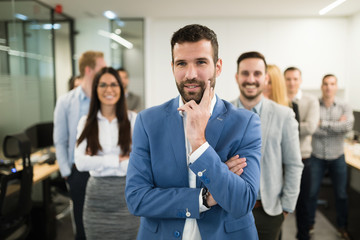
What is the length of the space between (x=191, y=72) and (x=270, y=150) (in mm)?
962

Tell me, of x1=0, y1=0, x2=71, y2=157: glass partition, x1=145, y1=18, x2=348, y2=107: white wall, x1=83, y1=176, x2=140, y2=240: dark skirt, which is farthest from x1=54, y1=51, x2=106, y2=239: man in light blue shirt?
x1=145, y1=18, x2=348, y2=107: white wall

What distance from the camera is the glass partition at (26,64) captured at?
3426 mm

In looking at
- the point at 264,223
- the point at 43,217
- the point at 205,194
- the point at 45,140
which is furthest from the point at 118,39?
the point at 205,194

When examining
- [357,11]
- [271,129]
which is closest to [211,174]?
[271,129]

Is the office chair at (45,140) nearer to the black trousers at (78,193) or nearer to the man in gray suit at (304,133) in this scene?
the black trousers at (78,193)

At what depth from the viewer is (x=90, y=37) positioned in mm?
5777

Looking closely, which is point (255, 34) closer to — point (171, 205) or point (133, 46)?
point (133, 46)

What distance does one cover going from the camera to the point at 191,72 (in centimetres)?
103

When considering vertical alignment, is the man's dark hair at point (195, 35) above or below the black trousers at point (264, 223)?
above

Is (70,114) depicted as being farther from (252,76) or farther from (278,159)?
(278,159)

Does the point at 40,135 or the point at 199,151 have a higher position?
the point at 199,151

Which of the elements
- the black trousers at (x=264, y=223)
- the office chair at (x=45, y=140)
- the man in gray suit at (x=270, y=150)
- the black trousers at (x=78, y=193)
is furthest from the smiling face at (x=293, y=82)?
the office chair at (x=45, y=140)

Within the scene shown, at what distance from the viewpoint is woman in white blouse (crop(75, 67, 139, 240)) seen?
81.8 inches

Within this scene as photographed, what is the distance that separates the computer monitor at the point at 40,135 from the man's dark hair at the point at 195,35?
3.24 meters
